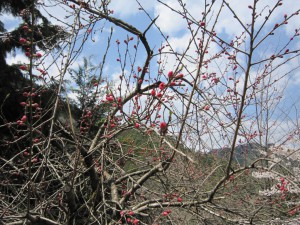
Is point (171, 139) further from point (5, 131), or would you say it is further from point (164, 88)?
point (5, 131)

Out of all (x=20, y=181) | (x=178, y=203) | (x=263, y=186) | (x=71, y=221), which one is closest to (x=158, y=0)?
(x=178, y=203)

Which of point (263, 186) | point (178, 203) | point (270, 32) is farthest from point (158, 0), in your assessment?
point (263, 186)

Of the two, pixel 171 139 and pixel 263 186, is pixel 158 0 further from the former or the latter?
pixel 263 186

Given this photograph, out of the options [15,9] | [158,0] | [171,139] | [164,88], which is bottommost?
[171,139]

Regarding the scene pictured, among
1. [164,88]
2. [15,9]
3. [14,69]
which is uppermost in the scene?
[15,9]

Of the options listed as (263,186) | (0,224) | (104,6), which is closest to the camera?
(0,224)

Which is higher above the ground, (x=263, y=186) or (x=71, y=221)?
(x=263, y=186)

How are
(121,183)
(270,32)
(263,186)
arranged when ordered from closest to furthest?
(270,32) < (121,183) < (263,186)

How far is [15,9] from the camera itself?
5.94 metres

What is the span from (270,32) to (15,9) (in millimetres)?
5371

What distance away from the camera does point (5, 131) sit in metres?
5.34

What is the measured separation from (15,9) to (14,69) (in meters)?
1.23

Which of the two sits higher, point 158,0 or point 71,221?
point 158,0

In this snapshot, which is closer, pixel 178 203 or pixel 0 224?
pixel 0 224
